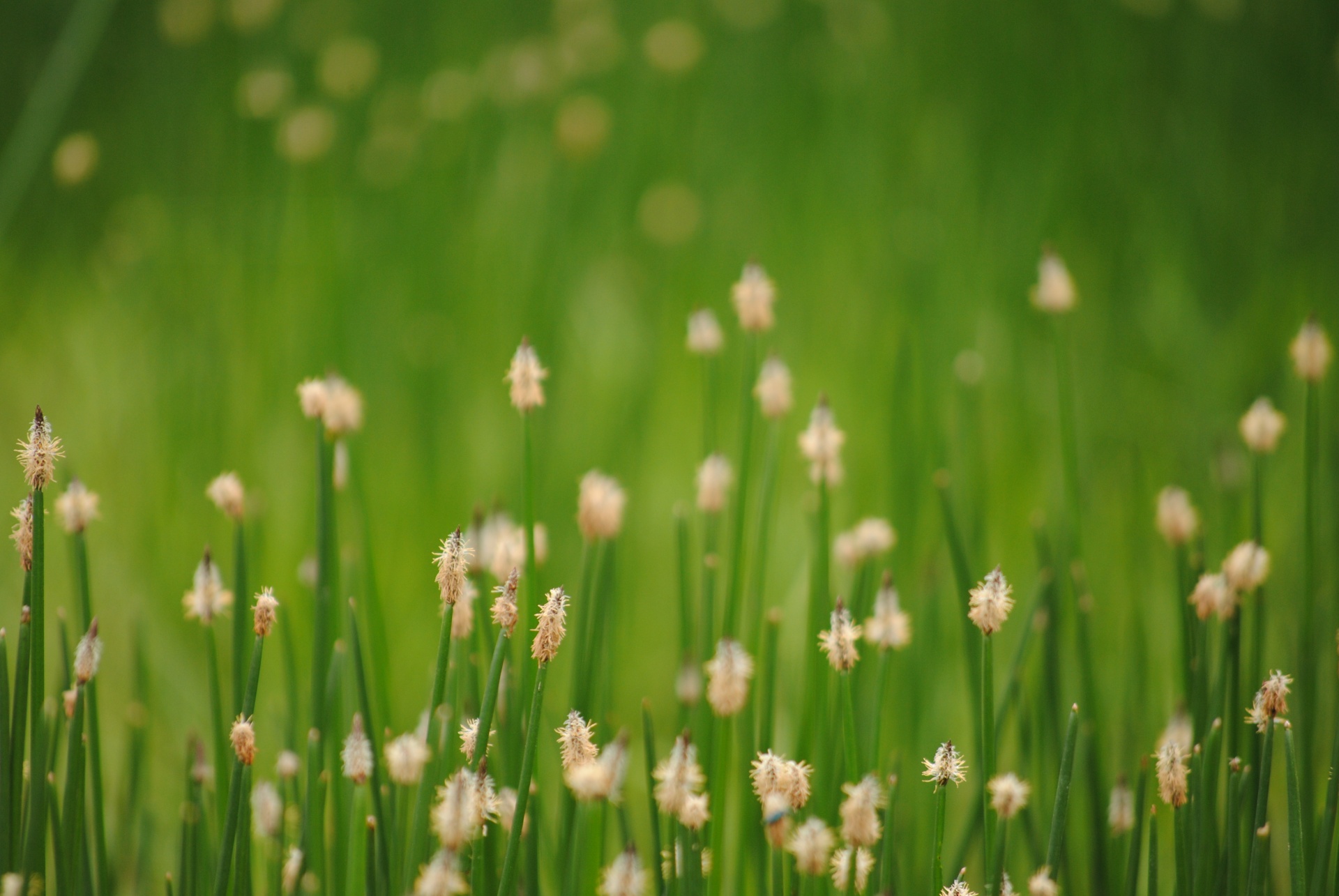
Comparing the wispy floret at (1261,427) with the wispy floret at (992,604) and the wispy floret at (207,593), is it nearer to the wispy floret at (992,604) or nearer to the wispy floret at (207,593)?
the wispy floret at (992,604)

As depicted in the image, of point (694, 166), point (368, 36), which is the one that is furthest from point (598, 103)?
point (368, 36)

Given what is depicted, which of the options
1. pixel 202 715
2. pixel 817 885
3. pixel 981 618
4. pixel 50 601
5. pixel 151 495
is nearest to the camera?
pixel 981 618

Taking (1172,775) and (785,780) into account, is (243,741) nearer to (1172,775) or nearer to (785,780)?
(785,780)

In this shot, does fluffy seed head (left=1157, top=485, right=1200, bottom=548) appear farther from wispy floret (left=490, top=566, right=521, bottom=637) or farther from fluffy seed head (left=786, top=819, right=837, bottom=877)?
wispy floret (left=490, top=566, right=521, bottom=637)

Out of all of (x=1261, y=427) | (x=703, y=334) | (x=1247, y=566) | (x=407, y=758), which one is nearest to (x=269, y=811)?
(x=407, y=758)

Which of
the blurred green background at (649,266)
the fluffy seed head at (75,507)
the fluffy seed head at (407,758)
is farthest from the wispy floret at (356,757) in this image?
the blurred green background at (649,266)

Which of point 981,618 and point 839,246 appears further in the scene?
point 839,246

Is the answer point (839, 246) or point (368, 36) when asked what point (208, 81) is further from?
point (839, 246)
